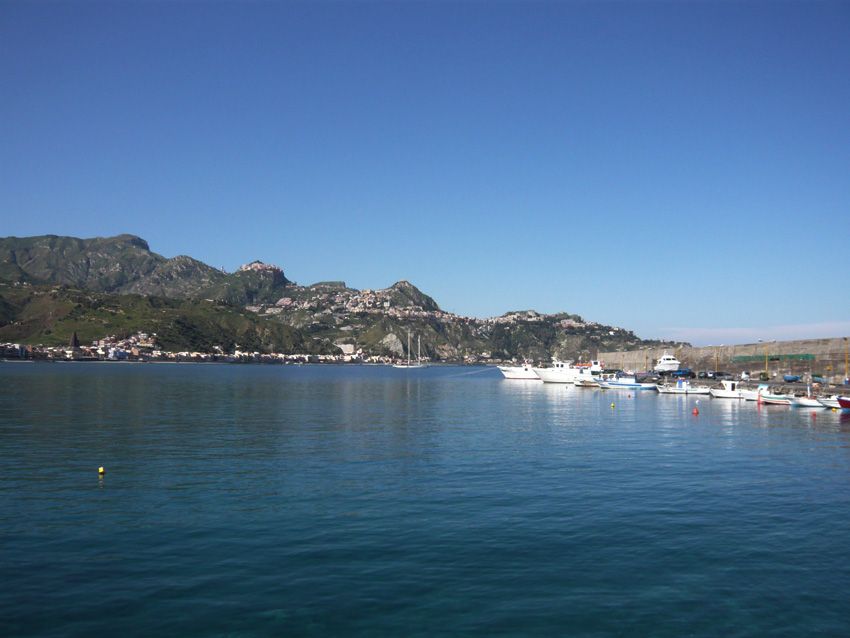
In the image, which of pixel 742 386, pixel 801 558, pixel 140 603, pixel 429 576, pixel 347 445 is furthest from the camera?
pixel 742 386

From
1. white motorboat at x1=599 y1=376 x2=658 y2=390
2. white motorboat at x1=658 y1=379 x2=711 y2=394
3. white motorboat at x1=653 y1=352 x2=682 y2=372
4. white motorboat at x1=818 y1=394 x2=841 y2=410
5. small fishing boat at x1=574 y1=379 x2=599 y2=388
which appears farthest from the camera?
white motorboat at x1=653 y1=352 x2=682 y2=372

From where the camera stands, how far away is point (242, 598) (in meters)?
17.6

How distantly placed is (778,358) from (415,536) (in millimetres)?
129943

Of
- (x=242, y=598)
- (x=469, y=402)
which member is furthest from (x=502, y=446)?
(x=469, y=402)

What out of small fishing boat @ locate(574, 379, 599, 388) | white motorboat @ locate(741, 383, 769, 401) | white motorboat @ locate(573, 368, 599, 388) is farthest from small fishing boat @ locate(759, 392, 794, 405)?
white motorboat @ locate(573, 368, 599, 388)

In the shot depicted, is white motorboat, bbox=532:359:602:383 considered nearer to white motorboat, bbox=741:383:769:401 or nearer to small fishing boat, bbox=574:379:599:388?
small fishing boat, bbox=574:379:599:388

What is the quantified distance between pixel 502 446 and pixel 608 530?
22559 mm

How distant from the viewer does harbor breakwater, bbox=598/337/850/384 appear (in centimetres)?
11306

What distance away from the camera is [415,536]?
76.6 ft

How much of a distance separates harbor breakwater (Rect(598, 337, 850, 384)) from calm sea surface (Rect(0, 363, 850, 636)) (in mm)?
74610

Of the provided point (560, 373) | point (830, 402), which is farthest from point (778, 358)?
point (830, 402)

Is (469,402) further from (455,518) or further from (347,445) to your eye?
(455,518)

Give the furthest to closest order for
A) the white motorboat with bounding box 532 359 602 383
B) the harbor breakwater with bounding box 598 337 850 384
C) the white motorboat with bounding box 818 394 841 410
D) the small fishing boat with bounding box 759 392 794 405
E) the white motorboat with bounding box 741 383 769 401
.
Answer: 1. the white motorboat with bounding box 532 359 602 383
2. the harbor breakwater with bounding box 598 337 850 384
3. the white motorboat with bounding box 741 383 769 401
4. the small fishing boat with bounding box 759 392 794 405
5. the white motorboat with bounding box 818 394 841 410

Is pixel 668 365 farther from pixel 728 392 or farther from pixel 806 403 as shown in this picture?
pixel 806 403
